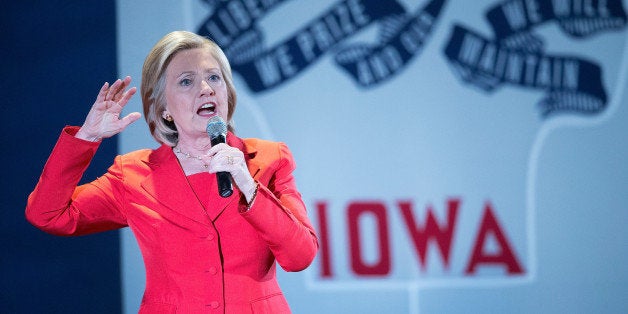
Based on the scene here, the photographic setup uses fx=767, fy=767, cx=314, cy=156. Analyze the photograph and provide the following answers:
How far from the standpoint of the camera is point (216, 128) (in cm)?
170

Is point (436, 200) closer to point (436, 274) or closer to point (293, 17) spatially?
point (436, 274)

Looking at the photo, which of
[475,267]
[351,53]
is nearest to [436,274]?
[475,267]

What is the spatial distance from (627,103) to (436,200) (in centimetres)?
95

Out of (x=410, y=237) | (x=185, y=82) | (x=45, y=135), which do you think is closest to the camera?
(x=185, y=82)

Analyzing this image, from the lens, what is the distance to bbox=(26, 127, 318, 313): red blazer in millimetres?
1739

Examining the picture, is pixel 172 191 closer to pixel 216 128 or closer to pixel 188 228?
pixel 188 228

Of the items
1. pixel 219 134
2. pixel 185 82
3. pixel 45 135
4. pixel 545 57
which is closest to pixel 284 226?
pixel 219 134

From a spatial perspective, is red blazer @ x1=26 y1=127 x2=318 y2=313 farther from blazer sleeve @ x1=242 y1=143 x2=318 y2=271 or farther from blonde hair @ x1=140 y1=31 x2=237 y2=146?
blonde hair @ x1=140 y1=31 x2=237 y2=146

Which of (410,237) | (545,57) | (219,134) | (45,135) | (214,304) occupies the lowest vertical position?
(214,304)

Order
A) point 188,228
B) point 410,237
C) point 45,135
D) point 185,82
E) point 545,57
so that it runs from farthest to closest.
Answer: point 545,57 < point 410,237 < point 45,135 < point 185,82 < point 188,228

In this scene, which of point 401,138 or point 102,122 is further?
point 401,138

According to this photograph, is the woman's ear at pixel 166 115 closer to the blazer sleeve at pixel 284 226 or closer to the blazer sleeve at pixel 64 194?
the blazer sleeve at pixel 64 194

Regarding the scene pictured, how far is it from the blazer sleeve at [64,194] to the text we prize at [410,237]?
4.80 feet

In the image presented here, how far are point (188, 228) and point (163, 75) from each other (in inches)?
16.4
